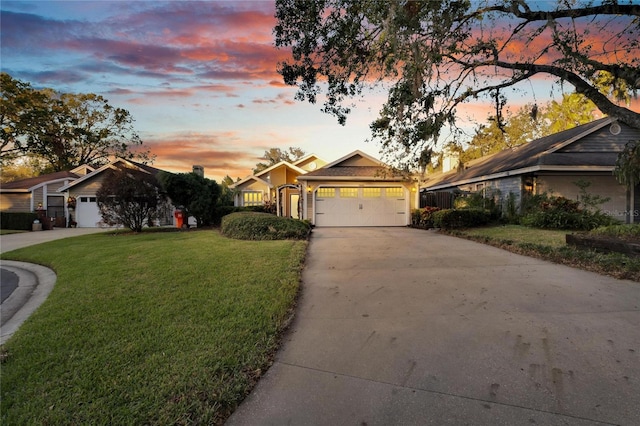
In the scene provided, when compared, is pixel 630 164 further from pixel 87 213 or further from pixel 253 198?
pixel 87 213

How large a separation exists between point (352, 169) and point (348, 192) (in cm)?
149

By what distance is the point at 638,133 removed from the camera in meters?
15.1

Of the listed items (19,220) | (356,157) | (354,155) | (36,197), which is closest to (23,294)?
(354,155)

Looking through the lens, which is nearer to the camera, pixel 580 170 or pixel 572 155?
pixel 580 170

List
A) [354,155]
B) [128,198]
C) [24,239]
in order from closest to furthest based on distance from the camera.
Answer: [128,198] → [24,239] → [354,155]

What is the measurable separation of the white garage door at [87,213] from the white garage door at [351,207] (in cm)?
1596

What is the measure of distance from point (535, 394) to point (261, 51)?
10331 mm

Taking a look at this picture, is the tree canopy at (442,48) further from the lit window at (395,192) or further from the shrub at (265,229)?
the lit window at (395,192)

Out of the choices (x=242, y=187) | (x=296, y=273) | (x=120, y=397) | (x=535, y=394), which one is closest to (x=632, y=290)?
(x=535, y=394)

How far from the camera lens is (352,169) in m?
18.0

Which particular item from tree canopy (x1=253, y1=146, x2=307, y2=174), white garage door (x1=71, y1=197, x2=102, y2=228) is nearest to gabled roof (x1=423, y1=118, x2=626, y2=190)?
white garage door (x1=71, y1=197, x2=102, y2=228)

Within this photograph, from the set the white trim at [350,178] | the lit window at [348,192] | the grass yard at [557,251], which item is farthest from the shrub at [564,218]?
the lit window at [348,192]

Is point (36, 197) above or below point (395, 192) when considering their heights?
above

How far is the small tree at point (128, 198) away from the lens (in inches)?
561
